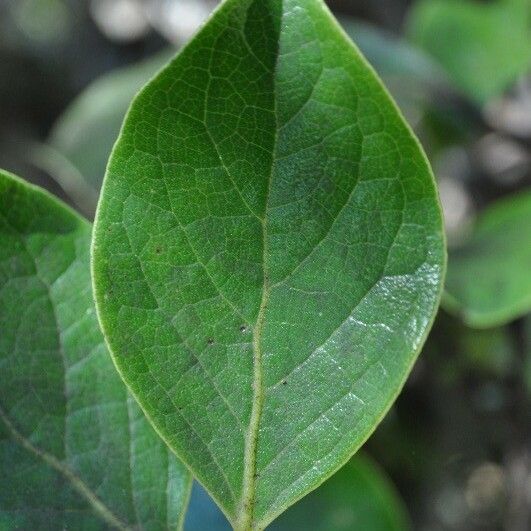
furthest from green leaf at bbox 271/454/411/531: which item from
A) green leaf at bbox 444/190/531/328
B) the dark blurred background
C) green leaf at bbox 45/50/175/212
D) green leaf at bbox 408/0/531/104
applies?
green leaf at bbox 408/0/531/104

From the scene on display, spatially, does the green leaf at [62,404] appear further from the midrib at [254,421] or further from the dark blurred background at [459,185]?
the dark blurred background at [459,185]

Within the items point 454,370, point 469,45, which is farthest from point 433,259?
point 469,45

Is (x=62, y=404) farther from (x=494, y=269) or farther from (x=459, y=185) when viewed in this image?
(x=459, y=185)

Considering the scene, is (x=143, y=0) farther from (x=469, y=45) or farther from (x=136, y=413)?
(x=136, y=413)

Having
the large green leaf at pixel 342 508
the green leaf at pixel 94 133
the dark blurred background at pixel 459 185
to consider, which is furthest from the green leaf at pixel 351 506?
the green leaf at pixel 94 133

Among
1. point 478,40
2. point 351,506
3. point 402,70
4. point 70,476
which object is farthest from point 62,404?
point 478,40

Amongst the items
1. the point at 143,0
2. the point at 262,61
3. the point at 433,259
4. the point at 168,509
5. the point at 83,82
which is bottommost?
the point at 83,82
